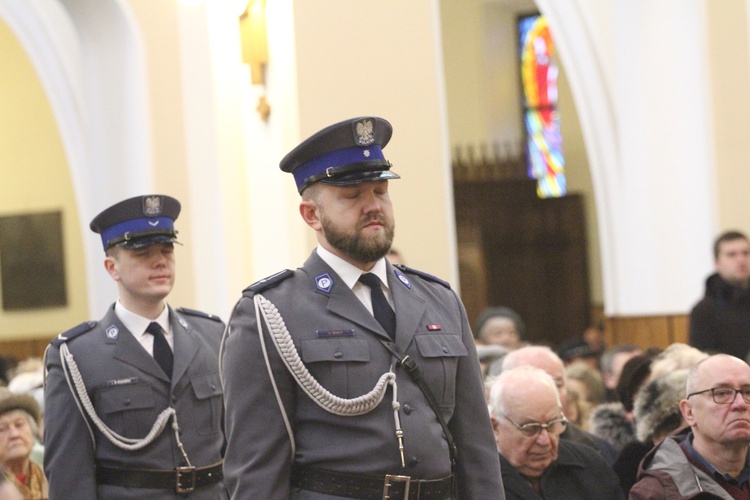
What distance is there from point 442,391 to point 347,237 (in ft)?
1.25

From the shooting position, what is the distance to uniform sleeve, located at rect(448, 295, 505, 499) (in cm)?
271

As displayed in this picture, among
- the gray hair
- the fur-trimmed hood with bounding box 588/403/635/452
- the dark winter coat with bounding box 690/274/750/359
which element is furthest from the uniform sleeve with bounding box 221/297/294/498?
the dark winter coat with bounding box 690/274/750/359

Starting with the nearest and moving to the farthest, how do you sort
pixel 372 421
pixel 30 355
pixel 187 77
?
1. pixel 372 421
2. pixel 187 77
3. pixel 30 355

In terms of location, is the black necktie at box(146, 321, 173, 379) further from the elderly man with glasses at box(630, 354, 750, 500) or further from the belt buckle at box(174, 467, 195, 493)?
the elderly man with glasses at box(630, 354, 750, 500)

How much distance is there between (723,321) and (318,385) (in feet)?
13.4

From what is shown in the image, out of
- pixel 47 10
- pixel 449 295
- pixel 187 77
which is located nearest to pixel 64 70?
pixel 47 10

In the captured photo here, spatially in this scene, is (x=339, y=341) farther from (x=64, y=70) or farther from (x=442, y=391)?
(x=64, y=70)

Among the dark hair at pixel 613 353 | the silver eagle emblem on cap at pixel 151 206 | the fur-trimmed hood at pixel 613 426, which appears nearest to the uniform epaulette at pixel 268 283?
the silver eagle emblem on cap at pixel 151 206

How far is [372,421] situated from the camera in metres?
2.56

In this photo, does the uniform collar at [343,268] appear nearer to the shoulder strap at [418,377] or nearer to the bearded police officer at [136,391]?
the shoulder strap at [418,377]

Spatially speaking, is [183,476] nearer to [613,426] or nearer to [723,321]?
[613,426]

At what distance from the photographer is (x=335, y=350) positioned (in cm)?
259

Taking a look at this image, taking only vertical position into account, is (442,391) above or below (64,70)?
below

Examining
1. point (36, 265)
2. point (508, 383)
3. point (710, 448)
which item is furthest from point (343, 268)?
point (36, 265)
